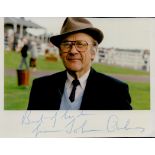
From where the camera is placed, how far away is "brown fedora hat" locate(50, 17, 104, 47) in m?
1.73

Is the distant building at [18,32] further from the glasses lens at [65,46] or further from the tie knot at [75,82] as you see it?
the tie knot at [75,82]

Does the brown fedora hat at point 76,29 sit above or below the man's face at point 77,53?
above

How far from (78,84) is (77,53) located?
0.14m

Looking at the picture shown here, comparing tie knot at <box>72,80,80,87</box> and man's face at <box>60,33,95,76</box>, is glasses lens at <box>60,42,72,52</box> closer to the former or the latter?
man's face at <box>60,33,95,76</box>

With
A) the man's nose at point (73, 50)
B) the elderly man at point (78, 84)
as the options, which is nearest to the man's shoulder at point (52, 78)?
the elderly man at point (78, 84)

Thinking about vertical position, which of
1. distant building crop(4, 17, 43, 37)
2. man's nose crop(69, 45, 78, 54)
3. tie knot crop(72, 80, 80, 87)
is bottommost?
tie knot crop(72, 80, 80, 87)

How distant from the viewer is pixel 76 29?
5.66 ft

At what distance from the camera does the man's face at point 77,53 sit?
68.1 inches

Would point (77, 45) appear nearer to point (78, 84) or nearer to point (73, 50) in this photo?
point (73, 50)

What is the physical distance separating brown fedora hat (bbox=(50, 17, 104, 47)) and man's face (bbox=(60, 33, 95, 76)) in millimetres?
19
